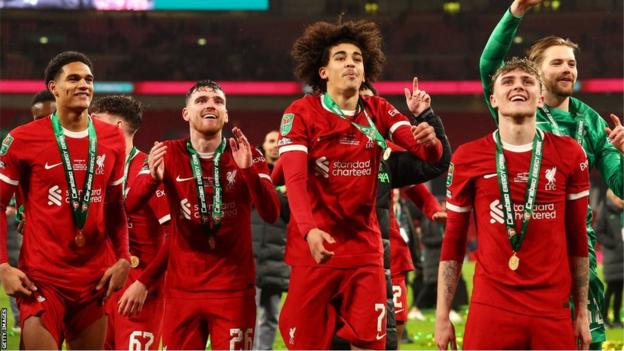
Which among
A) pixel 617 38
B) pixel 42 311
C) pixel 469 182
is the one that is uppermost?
pixel 617 38

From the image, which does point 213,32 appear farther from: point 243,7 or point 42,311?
point 42,311

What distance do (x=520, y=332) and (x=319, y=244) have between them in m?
1.06

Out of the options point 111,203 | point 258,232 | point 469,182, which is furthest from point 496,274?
point 258,232

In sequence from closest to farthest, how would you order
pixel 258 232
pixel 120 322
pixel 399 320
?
pixel 120 322, pixel 399 320, pixel 258 232

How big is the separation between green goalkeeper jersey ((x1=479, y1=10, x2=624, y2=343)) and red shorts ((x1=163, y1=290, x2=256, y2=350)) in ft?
5.95

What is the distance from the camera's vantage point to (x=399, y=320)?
795 cm

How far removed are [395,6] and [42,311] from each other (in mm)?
32099

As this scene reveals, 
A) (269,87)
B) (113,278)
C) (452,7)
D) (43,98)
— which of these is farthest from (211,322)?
(452,7)

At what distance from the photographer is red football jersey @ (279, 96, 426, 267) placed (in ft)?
18.1

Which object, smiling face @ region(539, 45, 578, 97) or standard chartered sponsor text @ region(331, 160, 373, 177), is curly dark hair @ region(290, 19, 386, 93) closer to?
standard chartered sponsor text @ region(331, 160, 373, 177)

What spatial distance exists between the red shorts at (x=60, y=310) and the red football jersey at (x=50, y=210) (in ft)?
0.20

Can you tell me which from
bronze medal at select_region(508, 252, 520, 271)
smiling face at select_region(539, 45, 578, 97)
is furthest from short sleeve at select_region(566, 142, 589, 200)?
smiling face at select_region(539, 45, 578, 97)

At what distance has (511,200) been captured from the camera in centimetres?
486

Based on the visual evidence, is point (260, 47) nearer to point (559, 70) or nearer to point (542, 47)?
point (542, 47)
